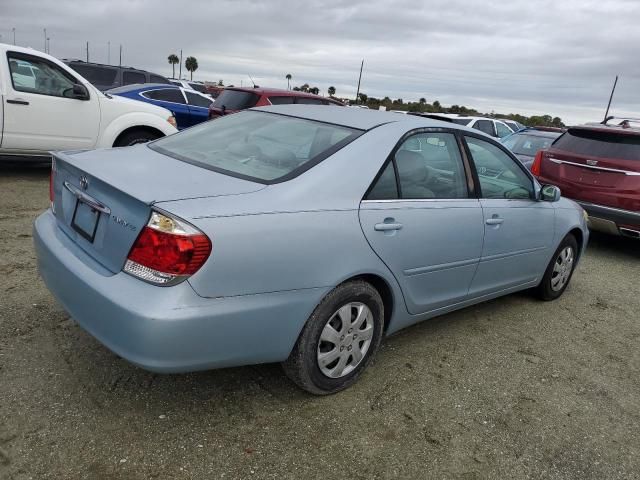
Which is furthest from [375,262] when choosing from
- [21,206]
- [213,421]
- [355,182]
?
[21,206]

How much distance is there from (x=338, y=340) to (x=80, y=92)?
5988mm

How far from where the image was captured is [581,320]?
4547mm

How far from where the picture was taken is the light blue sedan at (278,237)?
2305 mm

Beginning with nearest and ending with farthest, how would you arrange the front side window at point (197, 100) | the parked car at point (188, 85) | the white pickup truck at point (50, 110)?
the white pickup truck at point (50, 110)
the front side window at point (197, 100)
the parked car at point (188, 85)

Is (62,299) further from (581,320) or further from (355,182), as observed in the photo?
(581,320)

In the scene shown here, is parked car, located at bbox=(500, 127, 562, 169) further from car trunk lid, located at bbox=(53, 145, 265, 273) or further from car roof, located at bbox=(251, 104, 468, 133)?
car trunk lid, located at bbox=(53, 145, 265, 273)

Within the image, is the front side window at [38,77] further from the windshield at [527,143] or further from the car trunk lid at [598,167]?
the windshield at [527,143]

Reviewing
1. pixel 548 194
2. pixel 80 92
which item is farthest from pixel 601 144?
pixel 80 92

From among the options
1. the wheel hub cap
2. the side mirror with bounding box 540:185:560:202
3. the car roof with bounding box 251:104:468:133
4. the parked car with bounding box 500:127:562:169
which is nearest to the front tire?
the wheel hub cap

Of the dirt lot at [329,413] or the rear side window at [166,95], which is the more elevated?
the rear side window at [166,95]

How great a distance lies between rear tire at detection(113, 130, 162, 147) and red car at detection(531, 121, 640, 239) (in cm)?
552

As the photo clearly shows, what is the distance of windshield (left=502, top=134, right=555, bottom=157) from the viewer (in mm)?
9260

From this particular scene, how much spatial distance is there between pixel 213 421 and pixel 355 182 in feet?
4.51

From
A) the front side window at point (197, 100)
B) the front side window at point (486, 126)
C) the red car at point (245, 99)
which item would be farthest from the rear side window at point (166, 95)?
the front side window at point (486, 126)
